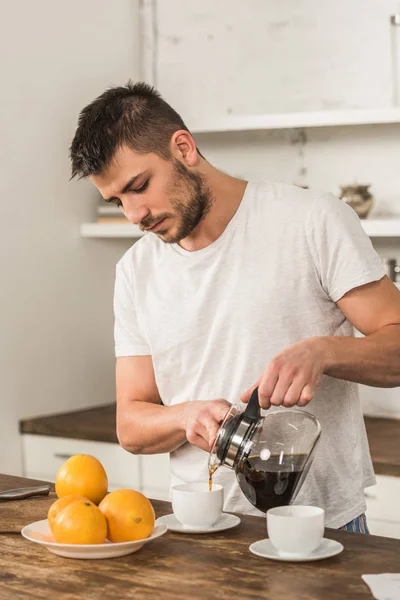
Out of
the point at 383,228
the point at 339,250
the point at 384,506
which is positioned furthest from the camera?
the point at 383,228

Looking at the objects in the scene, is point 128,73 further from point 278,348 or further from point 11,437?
point 278,348

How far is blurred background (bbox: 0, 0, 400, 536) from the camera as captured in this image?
136 inches

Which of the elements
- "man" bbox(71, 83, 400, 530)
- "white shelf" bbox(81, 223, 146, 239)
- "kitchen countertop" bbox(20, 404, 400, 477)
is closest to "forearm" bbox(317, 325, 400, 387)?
"man" bbox(71, 83, 400, 530)

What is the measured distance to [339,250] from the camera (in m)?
1.89

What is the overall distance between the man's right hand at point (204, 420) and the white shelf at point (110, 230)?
201 centimetres

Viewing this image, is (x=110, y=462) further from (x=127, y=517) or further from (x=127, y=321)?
(x=127, y=517)

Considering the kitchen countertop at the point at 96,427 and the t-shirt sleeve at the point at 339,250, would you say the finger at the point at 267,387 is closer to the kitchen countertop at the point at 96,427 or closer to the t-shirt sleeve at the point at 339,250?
the t-shirt sleeve at the point at 339,250

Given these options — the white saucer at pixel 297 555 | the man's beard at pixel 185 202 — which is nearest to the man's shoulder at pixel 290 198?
the man's beard at pixel 185 202

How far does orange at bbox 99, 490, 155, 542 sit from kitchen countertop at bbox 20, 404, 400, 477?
1522 millimetres

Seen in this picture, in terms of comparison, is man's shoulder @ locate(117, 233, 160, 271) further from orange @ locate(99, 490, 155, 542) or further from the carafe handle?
orange @ locate(99, 490, 155, 542)

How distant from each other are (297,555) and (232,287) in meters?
0.70

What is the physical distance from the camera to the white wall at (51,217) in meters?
3.46

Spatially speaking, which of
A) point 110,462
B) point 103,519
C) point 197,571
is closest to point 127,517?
point 103,519

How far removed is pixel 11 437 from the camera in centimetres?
348
